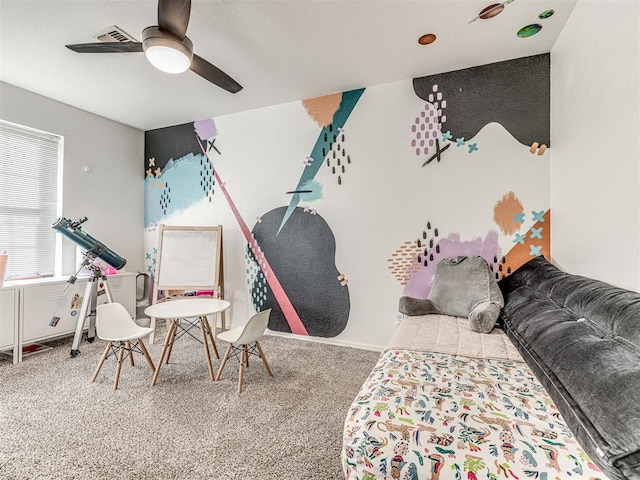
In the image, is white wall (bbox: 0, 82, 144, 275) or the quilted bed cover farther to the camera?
white wall (bbox: 0, 82, 144, 275)

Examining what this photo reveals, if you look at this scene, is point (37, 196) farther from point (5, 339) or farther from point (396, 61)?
point (396, 61)

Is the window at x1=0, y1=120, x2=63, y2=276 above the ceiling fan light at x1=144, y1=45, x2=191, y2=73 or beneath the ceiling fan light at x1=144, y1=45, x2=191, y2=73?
beneath

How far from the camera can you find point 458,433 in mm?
1035

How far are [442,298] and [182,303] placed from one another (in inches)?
88.3

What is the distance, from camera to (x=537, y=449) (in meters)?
0.95

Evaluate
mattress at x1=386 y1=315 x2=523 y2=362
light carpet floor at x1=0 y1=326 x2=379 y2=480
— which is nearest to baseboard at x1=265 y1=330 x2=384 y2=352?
light carpet floor at x1=0 y1=326 x2=379 y2=480

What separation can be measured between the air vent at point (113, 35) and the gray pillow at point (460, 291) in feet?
9.57

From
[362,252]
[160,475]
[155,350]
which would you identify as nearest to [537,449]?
[160,475]

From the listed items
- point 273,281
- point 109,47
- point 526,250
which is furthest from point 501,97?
point 109,47

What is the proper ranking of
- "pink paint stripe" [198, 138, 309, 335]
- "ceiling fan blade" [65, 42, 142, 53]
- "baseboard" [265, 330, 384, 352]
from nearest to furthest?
"ceiling fan blade" [65, 42, 142, 53] → "baseboard" [265, 330, 384, 352] → "pink paint stripe" [198, 138, 309, 335]

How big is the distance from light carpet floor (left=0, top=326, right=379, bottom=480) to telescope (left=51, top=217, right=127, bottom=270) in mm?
1078

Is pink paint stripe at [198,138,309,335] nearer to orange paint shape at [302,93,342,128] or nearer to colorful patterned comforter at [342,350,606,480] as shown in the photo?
orange paint shape at [302,93,342,128]

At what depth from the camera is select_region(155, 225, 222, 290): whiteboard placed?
3.65 meters

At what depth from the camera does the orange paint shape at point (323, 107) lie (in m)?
3.31
